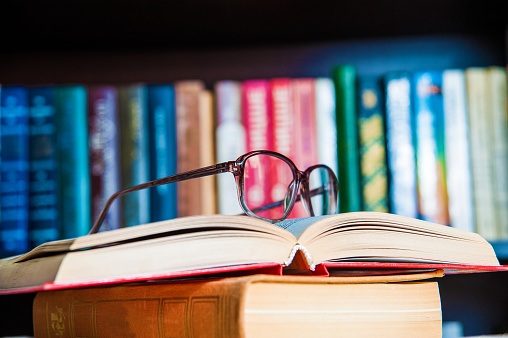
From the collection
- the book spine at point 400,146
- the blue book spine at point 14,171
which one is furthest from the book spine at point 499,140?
the blue book spine at point 14,171

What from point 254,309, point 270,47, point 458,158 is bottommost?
point 254,309

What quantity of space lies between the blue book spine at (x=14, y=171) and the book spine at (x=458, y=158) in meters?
0.76

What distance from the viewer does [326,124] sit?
3.17ft

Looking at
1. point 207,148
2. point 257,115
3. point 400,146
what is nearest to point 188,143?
point 207,148

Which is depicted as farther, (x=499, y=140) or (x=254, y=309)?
(x=499, y=140)

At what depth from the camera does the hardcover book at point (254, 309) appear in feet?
1.16

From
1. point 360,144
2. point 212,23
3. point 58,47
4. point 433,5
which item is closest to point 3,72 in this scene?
point 58,47

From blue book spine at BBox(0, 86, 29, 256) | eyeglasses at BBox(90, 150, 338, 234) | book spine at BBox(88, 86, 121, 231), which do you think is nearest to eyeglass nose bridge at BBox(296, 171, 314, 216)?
eyeglasses at BBox(90, 150, 338, 234)

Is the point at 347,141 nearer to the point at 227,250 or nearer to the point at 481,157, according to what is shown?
the point at 481,157

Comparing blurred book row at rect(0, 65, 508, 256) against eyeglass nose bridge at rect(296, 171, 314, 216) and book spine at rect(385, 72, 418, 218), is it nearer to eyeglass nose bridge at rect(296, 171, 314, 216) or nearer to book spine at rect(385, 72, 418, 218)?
book spine at rect(385, 72, 418, 218)

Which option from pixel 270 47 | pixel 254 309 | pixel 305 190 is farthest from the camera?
pixel 270 47

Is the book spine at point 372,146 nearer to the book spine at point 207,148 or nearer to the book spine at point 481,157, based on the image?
the book spine at point 481,157

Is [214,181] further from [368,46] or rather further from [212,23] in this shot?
[368,46]

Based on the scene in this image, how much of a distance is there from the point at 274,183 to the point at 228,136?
14 centimetres
